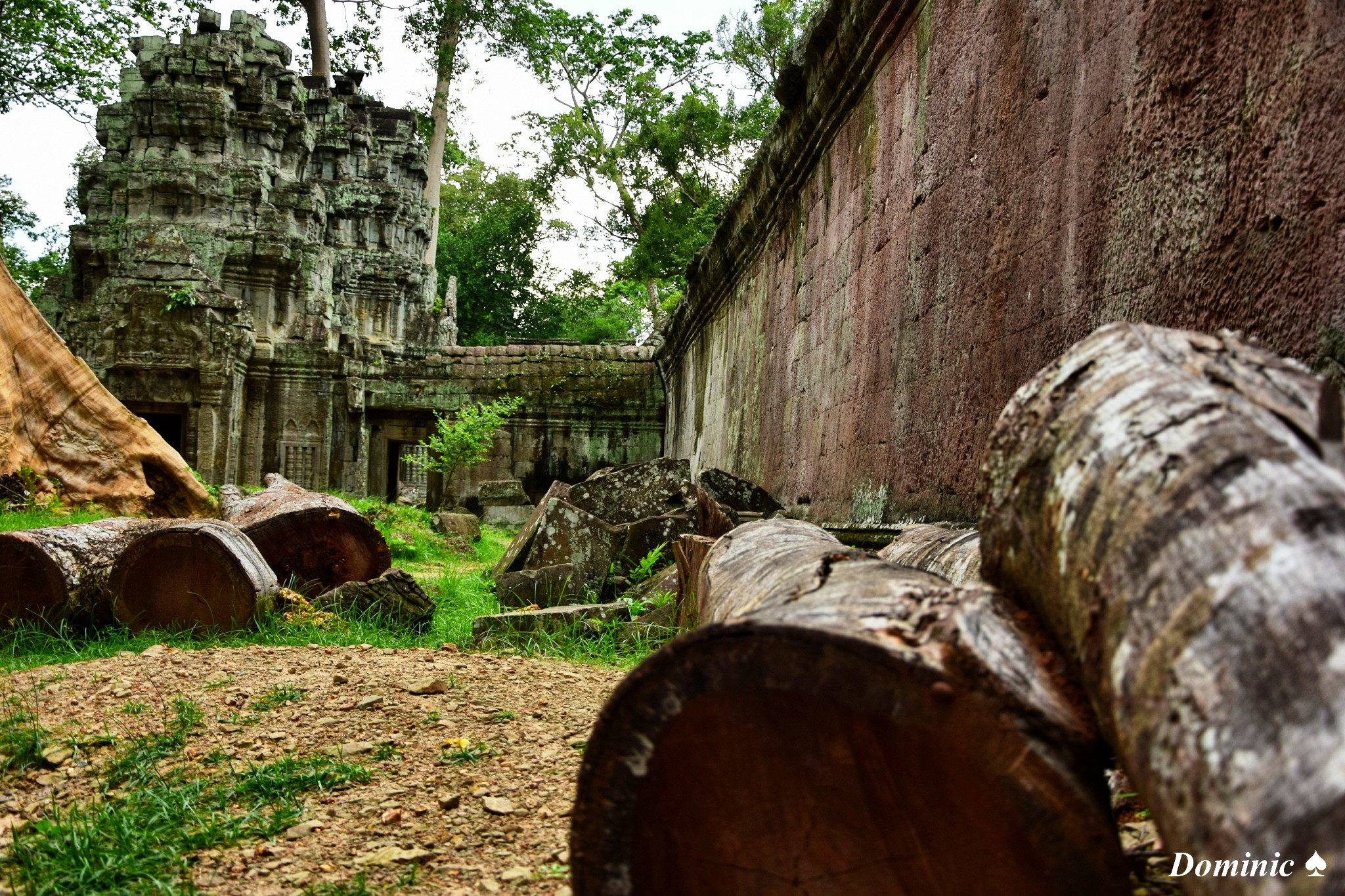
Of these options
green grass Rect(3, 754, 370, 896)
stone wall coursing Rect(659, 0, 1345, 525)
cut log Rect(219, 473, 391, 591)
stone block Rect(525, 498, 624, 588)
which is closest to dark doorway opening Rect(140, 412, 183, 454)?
cut log Rect(219, 473, 391, 591)

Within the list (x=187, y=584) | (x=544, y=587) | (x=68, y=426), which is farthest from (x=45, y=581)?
(x=68, y=426)

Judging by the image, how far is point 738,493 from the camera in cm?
540

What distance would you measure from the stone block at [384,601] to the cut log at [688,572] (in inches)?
55.6

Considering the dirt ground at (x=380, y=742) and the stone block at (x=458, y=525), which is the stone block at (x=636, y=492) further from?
the stone block at (x=458, y=525)

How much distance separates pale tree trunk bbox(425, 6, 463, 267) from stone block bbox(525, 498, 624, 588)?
1772 cm

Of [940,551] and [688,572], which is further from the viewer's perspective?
[688,572]

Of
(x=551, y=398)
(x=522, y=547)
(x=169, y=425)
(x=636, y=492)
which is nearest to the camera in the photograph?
(x=522, y=547)

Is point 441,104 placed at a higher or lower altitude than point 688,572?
higher

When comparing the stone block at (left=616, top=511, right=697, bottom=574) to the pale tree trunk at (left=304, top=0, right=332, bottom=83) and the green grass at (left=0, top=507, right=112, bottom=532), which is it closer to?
A: the green grass at (left=0, top=507, right=112, bottom=532)

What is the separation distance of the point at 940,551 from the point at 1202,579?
5.01 ft

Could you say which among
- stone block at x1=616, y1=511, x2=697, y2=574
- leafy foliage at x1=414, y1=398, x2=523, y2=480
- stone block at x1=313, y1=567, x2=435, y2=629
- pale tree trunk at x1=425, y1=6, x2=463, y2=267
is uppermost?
pale tree trunk at x1=425, y1=6, x2=463, y2=267

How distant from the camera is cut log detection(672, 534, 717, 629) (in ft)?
11.4

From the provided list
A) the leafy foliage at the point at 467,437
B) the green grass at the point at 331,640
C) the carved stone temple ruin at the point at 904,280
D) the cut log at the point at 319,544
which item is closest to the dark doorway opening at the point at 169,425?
the carved stone temple ruin at the point at 904,280

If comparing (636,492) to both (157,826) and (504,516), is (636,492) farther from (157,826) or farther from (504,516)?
(504,516)
